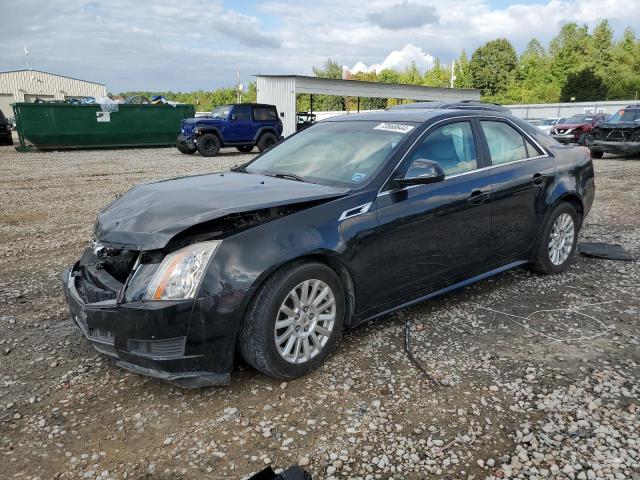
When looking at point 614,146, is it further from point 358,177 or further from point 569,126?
point 358,177

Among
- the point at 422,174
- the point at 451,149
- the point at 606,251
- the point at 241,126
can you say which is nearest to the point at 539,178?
the point at 451,149

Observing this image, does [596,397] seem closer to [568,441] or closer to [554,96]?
[568,441]

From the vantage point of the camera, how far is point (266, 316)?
288 centimetres

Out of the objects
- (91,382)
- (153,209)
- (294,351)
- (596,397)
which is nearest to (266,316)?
(294,351)

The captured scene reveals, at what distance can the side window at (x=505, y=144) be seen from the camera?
434 cm

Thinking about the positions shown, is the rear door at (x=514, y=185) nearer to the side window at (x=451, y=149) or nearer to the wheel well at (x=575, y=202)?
the side window at (x=451, y=149)

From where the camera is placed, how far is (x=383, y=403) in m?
2.89

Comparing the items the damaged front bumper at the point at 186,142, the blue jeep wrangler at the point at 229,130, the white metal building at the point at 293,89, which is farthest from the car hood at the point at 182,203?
the white metal building at the point at 293,89

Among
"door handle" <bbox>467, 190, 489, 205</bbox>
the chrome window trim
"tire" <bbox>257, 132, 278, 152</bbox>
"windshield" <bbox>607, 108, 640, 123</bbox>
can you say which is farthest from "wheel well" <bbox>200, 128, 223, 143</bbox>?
"door handle" <bbox>467, 190, 489, 205</bbox>

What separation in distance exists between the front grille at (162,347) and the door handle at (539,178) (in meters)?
3.33

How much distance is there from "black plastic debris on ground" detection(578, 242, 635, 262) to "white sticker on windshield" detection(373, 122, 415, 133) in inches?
123

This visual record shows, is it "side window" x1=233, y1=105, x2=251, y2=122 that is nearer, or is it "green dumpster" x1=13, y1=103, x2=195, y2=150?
"side window" x1=233, y1=105, x2=251, y2=122

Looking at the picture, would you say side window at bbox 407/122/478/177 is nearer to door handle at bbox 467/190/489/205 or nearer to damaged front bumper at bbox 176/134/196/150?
door handle at bbox 467/190/489/205

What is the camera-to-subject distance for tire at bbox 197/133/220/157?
18484 millimetres
